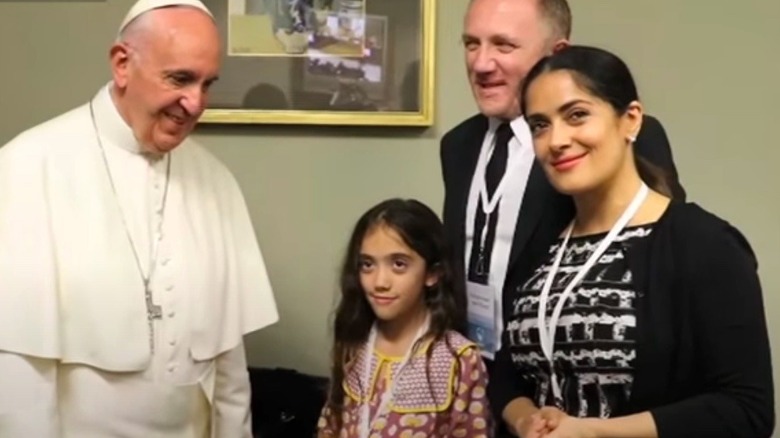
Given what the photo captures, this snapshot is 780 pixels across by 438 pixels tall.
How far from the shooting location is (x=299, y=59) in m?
2.53

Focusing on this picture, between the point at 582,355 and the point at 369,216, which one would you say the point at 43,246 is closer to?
the point at 369,216

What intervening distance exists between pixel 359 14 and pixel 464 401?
1.08 m

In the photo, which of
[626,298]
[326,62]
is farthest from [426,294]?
[326,62]

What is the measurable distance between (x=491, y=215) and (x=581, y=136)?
50 cm

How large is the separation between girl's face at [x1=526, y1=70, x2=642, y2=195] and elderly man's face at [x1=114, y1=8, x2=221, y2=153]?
0.63 meters

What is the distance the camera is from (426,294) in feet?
6.44

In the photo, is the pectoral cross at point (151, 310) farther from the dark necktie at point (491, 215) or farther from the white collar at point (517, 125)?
the white collar at point (517, 125)

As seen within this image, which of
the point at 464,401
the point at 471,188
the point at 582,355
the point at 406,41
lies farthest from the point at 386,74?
the point at 582,355

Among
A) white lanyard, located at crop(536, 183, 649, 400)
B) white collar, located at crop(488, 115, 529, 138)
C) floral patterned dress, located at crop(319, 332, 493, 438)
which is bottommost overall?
floral patterned dress, located at crop(319, 332, 493, 438)

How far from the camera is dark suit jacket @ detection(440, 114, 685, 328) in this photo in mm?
1670

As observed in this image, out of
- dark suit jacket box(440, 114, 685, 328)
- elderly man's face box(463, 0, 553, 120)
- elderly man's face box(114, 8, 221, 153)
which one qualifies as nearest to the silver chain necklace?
elderly man's face box(114, 8, 221, 153)

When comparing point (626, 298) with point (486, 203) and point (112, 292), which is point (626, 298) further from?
point (112, 292)

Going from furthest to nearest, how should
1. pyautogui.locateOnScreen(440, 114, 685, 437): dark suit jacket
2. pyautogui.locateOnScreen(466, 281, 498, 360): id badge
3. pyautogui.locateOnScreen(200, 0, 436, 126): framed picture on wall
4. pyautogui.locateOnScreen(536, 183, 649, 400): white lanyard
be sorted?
pyautogui.locateOnScreen(200, 0, 436, 126): framed picture on wall < pyautogui.locateOnScreen(466, 281, 498, 360): id badge < pyautogui.locateOnScreen(440, 114, 685, 437): dark suit jacket < pyautogui.locateOnScreen(536, 183, 649, 400): white lanyard

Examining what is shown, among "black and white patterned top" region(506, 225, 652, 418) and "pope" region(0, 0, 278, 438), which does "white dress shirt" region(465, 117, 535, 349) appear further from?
"pope" region(0, 0, 278, 438)
